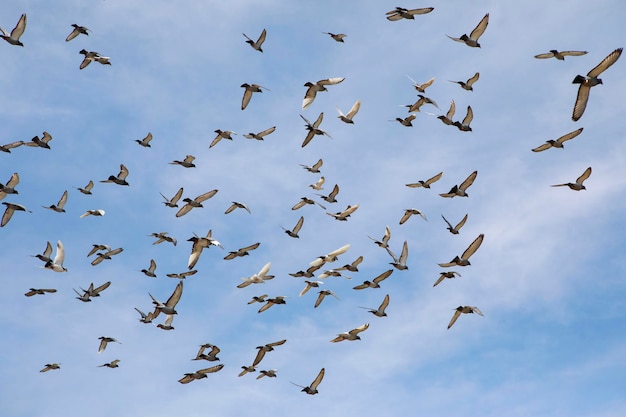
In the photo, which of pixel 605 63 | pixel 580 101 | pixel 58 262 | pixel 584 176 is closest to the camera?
pixel 605 63

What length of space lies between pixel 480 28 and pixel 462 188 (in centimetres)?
945

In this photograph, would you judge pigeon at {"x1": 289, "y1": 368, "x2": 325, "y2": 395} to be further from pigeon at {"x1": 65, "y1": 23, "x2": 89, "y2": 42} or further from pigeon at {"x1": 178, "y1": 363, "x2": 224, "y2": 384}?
pigeon at {"x1": 65, "y1": 23, "x2": 89, "y2": 42}

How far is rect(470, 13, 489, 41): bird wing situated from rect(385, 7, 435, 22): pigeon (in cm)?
269

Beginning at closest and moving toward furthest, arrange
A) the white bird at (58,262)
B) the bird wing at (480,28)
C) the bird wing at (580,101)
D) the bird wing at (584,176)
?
the bird wing at (580,101), the bird wing at (480,28), the bird wing at (584,176), the white bird at (58,262)

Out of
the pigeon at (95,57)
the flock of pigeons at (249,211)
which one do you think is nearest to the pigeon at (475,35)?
the flock of pigeons at (249,211)

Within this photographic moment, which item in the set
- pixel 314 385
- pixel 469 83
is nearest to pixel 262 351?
pixel 314 385

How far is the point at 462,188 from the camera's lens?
168 ft

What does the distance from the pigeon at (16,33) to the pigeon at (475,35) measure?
24.1 meters

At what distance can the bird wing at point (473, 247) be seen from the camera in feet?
158

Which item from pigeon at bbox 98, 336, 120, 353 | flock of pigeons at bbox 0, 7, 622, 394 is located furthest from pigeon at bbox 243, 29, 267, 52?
pigeon at bbox 98, 336, 120, 353

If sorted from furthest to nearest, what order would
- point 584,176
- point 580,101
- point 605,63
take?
1. point 584,176
2. point 580,101
3. point 605,63

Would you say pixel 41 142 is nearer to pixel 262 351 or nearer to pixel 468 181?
pixel 262 351

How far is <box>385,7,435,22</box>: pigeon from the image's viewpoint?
46.2 m

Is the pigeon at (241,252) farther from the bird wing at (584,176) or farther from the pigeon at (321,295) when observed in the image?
the bird wing at (584,176)
